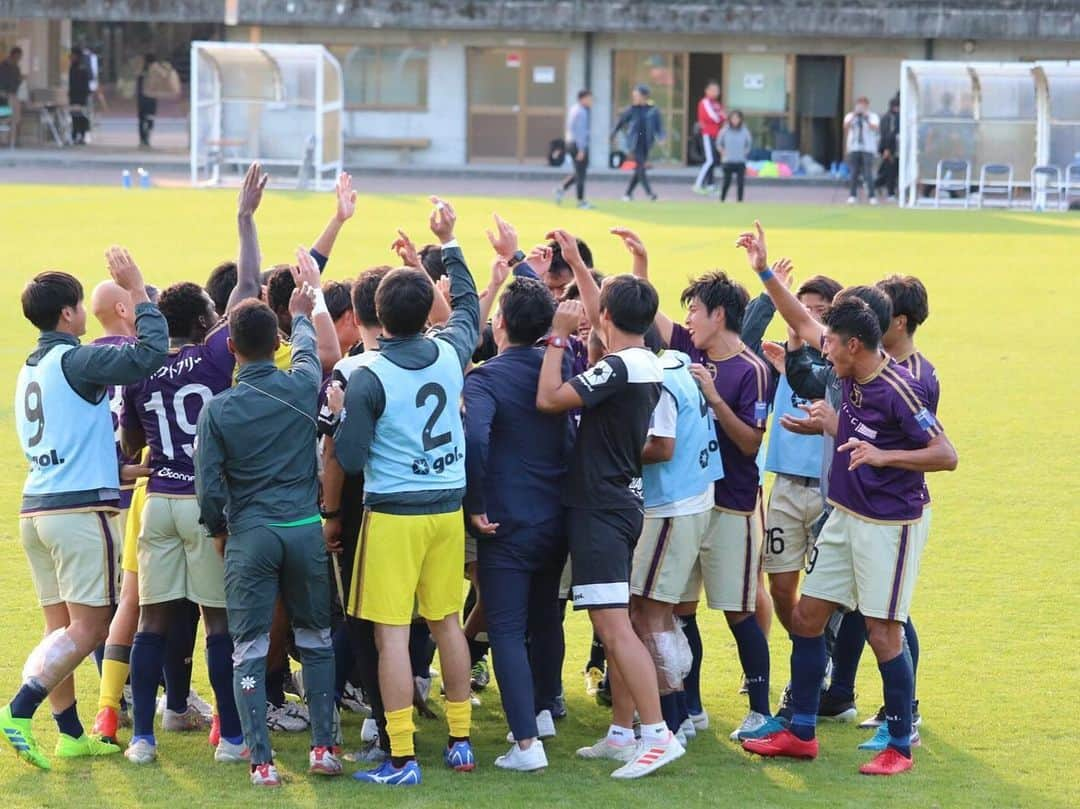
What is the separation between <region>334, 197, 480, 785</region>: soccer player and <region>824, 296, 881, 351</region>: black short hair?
56.6 inches

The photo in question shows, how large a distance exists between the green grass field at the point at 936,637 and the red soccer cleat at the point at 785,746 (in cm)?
6

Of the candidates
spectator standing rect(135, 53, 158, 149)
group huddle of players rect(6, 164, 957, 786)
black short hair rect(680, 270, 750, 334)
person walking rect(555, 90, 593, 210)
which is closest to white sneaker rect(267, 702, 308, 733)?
group huddle of players rect(6, 164, 957, 786)

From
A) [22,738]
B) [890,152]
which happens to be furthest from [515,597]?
[890,152]

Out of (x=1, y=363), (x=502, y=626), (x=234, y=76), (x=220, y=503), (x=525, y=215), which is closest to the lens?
(x=220, y=503)

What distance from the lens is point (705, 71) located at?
39156 mm

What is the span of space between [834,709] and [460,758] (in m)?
1.70

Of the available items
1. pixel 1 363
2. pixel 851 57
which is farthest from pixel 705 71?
pixel 1 363

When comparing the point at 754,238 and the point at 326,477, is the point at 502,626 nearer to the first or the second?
the point at 326,477

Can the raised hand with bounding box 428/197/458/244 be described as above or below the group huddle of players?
above

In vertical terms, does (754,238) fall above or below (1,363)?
above

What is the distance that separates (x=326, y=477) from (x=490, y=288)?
3.90 ft

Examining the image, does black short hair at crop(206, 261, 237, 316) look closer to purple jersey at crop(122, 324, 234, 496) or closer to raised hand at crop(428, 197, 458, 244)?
purple jersey at crop(122, 324, 234, 496)

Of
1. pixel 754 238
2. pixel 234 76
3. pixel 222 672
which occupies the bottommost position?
pixel 222 672

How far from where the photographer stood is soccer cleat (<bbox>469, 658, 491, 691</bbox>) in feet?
23.2
